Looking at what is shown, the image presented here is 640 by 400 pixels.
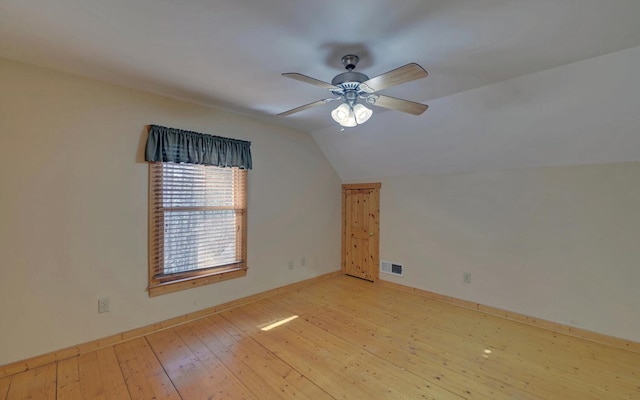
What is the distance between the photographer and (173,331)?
10.2 ft

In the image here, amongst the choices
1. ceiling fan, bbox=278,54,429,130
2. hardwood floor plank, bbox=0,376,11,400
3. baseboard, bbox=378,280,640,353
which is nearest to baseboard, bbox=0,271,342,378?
hardwood floor plank, bbox=0,376,11,400

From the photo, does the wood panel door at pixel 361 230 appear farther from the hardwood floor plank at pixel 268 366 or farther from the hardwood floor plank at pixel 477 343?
the hardwood floor plank at pixel 268 366

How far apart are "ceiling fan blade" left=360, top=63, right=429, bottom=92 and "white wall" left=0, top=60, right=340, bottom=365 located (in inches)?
94.6

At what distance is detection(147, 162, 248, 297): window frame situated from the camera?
120 inches

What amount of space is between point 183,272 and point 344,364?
6.98 ft

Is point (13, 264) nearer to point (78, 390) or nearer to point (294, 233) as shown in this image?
point (78, 390)

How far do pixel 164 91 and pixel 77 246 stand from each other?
1.77 meters

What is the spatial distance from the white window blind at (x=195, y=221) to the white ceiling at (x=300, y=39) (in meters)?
0.98

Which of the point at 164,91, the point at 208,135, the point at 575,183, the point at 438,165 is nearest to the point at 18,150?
the point at 164,91

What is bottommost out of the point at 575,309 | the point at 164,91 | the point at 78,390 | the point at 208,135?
the point at 78,390

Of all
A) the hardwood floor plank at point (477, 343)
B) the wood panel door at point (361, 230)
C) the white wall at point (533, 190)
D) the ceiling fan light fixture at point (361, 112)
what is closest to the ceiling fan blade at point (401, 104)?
the ceiling fan light fixture at point (361, 112)

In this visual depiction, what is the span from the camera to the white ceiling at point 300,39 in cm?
164

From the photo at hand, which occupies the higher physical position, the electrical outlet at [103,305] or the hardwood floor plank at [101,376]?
the electrical outlet at [103,305]

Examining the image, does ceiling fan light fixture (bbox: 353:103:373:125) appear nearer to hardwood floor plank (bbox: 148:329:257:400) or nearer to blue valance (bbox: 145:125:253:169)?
blue valance (bbox: 145:125:253:169)
